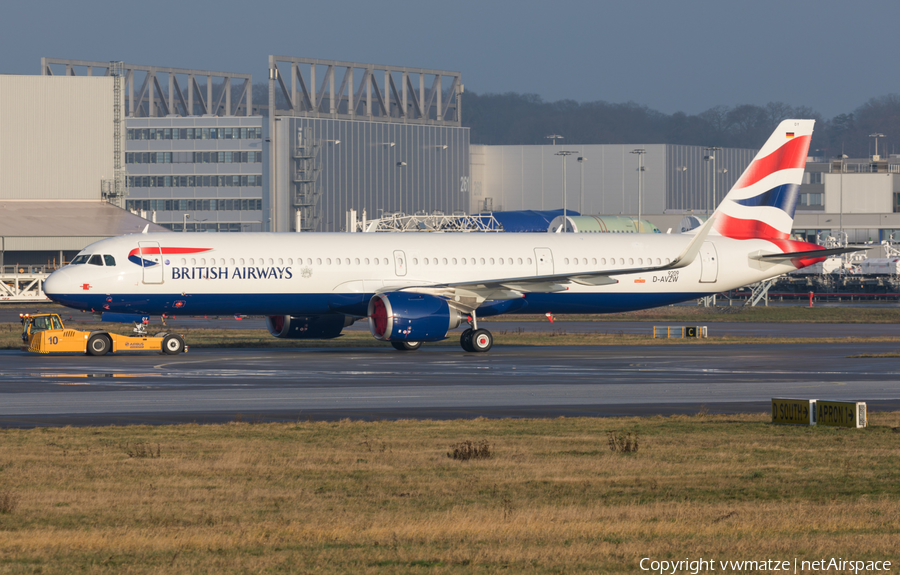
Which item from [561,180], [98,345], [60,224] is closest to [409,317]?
[98,345]

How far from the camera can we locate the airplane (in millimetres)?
41750

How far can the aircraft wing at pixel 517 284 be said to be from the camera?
4362 cm

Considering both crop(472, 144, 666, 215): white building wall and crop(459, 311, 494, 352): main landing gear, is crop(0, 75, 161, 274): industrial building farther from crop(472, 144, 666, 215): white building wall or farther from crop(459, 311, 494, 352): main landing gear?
crop(459, 311, 494, 352): main landing gear

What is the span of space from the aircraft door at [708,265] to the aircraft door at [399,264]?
12.8 metres

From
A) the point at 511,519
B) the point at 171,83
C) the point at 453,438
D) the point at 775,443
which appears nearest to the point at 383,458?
the point at 453,438

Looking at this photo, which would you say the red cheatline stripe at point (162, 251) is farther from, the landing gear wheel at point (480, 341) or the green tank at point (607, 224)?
the green tank at point (607, 224)

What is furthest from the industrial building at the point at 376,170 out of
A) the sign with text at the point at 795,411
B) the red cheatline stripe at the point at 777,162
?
the sign with text at the point at 795,411

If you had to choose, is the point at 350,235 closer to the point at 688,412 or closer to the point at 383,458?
the point at 688,412

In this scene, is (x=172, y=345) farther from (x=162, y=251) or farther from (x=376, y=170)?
(x=376, y=170)

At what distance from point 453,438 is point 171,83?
170 meters

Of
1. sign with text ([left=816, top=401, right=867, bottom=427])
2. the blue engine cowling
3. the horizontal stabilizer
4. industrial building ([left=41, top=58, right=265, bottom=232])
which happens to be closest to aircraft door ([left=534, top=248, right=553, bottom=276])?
the blue engine cowling

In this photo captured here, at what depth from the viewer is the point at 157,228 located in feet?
320

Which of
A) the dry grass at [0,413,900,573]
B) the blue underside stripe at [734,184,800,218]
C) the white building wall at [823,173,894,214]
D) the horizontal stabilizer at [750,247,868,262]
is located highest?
the white building wall at [823,173,894,214]

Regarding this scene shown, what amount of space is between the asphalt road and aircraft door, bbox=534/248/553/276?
374 centimetres
